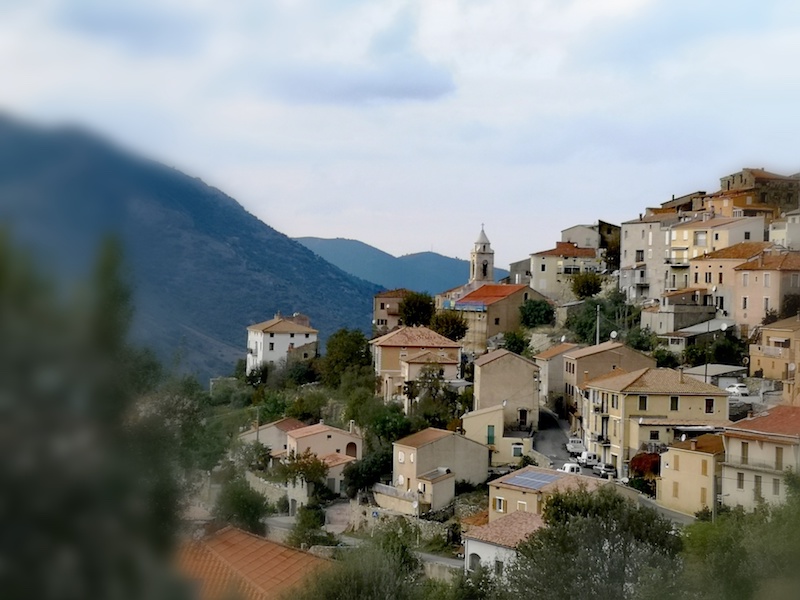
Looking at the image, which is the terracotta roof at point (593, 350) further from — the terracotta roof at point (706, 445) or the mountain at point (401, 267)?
the mountain at point (401, 267)

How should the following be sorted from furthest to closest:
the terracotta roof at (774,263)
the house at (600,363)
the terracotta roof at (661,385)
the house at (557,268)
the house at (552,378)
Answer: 1. the house at (557,268)
2. the terracotta roof at (774,263)
3. the house at (552,378)
4. the house at (600,363)
5. the terracotta roof at (661,385)

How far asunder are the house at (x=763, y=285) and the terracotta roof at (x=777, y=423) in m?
8.66

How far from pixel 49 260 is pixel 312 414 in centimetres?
2399

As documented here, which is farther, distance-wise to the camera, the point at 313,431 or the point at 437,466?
the point at 313,431

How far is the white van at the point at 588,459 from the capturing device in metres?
18.4

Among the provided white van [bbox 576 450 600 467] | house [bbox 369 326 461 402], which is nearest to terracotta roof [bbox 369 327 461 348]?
house [bbox 369 326 461 402]

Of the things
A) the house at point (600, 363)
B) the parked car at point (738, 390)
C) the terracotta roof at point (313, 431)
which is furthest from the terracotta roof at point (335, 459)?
the parked car at point (738, 390)

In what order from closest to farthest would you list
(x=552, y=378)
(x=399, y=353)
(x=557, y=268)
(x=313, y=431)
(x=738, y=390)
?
1. (x=738, y=390)
2. (x=313, y=431)
3. (x=552, y=378)
4. (x=399, y=353)
5. (x=557, y=268)

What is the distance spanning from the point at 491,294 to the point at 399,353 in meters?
6.69

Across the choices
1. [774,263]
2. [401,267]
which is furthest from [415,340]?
[401,267]

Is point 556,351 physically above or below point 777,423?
above

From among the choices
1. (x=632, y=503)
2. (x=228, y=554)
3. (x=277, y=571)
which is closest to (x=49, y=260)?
(x=228, y=554)

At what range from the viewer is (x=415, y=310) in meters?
31.7

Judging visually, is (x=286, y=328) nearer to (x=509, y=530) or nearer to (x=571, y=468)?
(x=571, y=468)
